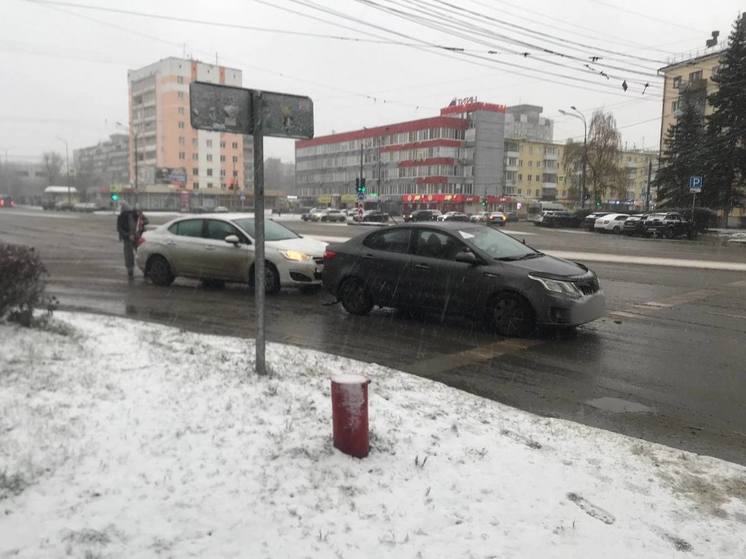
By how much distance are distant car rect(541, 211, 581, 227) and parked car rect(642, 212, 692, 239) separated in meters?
11.9

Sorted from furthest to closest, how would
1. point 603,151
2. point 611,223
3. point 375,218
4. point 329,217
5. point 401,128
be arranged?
point 401,128
point 603,151
point 329,217
point 375,218
point 611,223

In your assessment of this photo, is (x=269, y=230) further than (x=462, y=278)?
Yes

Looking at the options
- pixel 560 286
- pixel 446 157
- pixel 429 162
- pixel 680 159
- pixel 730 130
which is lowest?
pixel 560 286

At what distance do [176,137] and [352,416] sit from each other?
381ft

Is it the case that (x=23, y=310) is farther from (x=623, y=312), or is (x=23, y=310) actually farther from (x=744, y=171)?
(x=744, y=171)

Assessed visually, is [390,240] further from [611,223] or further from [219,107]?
[611,223]

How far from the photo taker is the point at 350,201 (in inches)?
4360

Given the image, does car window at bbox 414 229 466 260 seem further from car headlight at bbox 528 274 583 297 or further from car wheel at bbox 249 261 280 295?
car wheel at bbox 249 261 280 295

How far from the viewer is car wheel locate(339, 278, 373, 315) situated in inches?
366

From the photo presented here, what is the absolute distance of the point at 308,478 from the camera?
11.4 ft

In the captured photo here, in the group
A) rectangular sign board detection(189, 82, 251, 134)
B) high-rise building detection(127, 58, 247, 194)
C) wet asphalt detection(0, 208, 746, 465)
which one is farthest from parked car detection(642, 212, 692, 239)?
high-rise building detection(127, 58, 247, 194)

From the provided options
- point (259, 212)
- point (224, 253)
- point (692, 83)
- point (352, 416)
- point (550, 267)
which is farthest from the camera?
point (692, 83)

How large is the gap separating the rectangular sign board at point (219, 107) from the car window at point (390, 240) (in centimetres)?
449

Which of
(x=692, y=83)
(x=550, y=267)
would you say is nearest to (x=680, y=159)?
(x=692, y=83)
